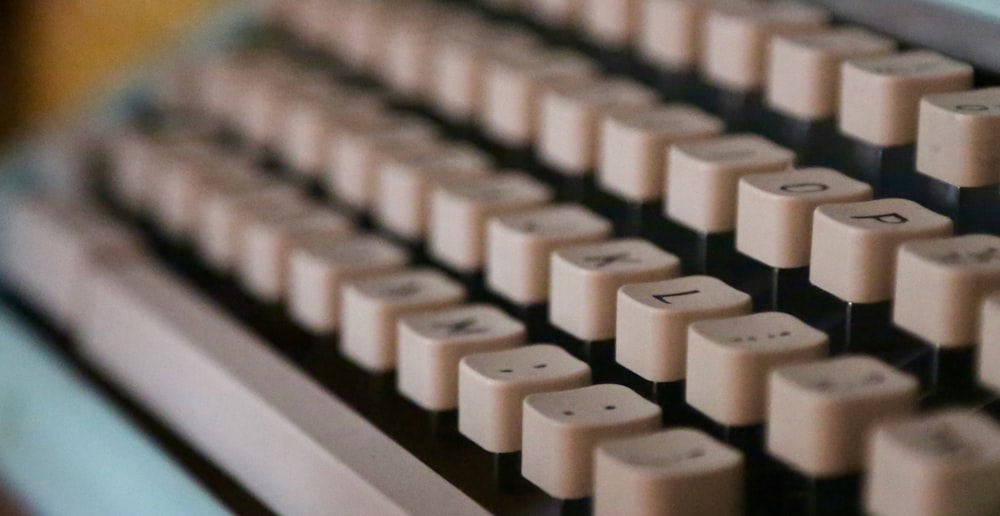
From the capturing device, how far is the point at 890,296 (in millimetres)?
805

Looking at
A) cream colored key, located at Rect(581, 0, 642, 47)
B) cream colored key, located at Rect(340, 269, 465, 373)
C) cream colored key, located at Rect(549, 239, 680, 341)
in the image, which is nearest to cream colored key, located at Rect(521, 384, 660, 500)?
cream colored key, located at Rect(549, 239, 680, 341)

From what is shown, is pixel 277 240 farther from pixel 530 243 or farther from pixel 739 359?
pixel 739 359

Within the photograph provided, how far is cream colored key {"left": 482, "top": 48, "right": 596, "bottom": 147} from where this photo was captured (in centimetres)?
120

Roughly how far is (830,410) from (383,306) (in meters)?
0.39

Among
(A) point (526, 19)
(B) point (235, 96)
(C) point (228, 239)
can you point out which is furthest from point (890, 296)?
(B) point (235, 96)

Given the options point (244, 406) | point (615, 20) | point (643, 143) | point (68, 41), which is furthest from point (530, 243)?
point (68, 41)

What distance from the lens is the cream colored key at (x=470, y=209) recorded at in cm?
106

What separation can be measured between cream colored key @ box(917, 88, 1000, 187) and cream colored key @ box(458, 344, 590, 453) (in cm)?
26

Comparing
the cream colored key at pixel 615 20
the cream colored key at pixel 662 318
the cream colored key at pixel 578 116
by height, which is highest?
the cream colored key at pixel 615 20

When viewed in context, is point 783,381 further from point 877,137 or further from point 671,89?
point 671,89

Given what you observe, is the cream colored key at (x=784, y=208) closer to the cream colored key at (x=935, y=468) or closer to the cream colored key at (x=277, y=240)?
the cream colored key at (x=935, y=468)

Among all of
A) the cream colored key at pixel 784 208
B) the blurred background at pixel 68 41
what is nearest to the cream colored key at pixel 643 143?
the cream colored key at pixel 784 208

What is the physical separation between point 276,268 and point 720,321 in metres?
0.49

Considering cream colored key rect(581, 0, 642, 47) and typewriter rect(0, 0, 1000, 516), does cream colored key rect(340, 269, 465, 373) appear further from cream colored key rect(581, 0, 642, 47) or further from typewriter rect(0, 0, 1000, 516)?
cream colored key rect(581, 0, 642, 47)
